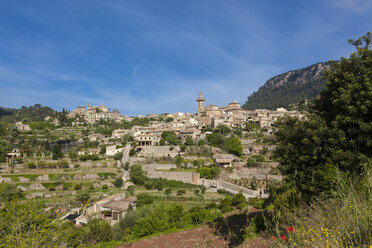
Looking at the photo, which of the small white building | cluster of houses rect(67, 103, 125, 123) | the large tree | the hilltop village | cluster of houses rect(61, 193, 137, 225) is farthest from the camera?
cluster of houses rect(67, 103, 125, 123)

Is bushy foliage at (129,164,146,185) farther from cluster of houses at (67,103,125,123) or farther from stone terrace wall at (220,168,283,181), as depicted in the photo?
cluster of houses at (67,103,125,123)

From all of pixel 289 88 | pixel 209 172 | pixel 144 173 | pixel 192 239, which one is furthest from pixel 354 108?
pixel 289 88

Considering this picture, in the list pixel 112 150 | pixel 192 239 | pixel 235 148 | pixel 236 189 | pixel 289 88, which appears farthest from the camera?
pixel 289 88

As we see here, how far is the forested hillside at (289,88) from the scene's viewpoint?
121562 mm

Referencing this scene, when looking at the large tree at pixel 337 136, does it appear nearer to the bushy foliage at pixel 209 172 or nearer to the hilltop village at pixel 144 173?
→ the hilltop village at pixel 144 173

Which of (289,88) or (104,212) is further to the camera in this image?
(289,88)

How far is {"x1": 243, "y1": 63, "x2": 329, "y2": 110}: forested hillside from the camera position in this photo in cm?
12156

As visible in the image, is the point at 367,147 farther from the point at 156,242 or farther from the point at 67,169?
the point at 67,169

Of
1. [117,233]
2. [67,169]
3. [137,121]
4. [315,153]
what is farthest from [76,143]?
[315,153]

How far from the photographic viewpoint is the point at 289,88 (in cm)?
14588

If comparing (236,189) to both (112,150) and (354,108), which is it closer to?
(354,108)

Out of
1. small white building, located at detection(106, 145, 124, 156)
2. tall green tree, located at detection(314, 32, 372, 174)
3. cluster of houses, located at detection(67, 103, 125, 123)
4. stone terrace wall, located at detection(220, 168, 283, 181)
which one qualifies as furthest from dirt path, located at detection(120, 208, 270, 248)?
cluster of houses, located at detection(67, 103, 125, 123)

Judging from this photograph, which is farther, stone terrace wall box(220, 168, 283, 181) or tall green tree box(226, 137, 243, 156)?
tall green tree box(226, 137, 243, 156)

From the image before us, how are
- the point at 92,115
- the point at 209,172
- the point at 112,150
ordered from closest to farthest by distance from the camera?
the point at 209,172 → the point at 112,150 → the point at 92,115
